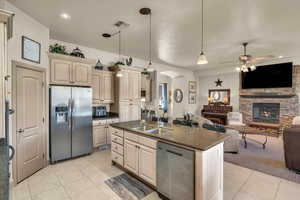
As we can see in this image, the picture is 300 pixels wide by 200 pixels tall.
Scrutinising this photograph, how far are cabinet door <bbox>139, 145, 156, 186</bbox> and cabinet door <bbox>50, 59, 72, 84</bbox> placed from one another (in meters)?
2.44

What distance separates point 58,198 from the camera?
7.22 feet


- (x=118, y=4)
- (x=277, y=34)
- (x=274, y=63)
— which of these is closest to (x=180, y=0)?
(x=118, y=4)

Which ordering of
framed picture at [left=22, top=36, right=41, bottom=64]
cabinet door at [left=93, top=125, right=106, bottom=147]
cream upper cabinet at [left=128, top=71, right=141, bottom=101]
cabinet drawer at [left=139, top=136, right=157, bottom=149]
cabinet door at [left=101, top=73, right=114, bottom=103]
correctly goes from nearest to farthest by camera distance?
cabinet drawer at [left=139, top=136, right=157, bottom=149] < framed picture at [left=22, top=36, right=41, bottom=64] < cabinet door at [left=93, top=125, right=106, bottom=147] < cabinet door at [left=101, top=73, right=114, bottom=103] < cream upper cabinet at [left=128, top=71, right=141, bottom=101]

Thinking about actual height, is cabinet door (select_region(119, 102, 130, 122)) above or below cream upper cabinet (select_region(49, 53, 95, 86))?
below

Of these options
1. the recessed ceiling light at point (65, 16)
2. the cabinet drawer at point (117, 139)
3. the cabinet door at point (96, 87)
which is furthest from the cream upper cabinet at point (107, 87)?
the recessed ceiling light at point (65, 16)

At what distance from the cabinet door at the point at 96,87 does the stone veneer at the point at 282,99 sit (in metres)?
6.37

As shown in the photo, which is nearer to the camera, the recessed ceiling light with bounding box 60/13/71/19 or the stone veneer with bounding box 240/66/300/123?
Result: the recessed ceiling light with bounding box 60/13/71/19

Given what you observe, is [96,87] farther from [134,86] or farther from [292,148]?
[292,148]

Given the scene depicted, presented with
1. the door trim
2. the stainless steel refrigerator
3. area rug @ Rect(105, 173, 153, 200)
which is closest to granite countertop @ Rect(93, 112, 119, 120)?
the stainless steel refrigerator

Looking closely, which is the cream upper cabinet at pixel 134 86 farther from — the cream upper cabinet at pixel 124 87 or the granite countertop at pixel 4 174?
the granite countertop at pixel 4 174

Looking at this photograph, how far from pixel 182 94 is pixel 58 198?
7007mm

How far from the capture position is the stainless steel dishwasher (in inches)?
70.2

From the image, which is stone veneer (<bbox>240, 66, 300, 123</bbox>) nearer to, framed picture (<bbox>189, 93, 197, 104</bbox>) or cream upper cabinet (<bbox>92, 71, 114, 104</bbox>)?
framed picture (<bbox>189, 93, 197, 104</bbox>)

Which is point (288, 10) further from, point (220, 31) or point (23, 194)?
point (23, 194)
